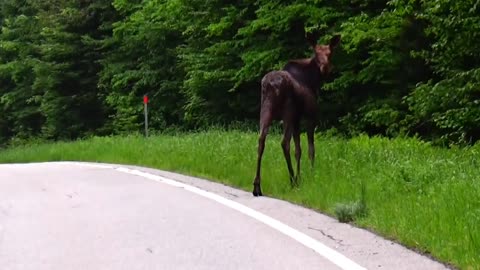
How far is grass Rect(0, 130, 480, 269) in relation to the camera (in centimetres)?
668

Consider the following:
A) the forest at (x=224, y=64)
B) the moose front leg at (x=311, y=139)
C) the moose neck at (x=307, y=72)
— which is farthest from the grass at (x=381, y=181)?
the forest at (x=224, y=64)

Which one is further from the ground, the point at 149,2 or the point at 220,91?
the point at 149,2

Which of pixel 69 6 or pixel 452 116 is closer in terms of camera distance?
pixel 452 116

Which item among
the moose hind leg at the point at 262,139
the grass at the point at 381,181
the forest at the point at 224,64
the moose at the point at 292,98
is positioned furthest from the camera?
the forest at the point at 224,64

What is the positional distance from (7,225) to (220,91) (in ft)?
54.6

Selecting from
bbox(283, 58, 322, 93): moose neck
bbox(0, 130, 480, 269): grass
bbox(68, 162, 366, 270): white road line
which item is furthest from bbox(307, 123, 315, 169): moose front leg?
bbox(68, 162, 366, 270): white road line

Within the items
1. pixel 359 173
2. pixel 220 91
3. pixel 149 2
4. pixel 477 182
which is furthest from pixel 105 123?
pixel 477 182

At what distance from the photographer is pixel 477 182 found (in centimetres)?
820

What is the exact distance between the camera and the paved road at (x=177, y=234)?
639cm

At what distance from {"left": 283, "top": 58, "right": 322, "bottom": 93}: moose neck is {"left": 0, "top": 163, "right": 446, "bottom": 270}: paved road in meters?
1.89

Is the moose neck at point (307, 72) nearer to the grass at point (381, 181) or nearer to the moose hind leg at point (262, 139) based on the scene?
the moose hind leg at point (262, 139)

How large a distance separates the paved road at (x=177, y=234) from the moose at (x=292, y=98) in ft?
3.05

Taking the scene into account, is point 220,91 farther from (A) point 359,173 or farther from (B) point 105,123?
(A) point 359,173

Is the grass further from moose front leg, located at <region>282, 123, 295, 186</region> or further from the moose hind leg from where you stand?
the moose hind leg
